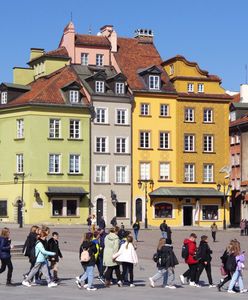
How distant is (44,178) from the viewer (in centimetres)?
7338

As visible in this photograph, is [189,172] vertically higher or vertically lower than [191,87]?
lower

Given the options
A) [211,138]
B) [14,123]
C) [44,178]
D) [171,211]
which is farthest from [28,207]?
[211,138]

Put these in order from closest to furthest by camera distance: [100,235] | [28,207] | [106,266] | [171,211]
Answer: [106,266] < [100,235] < [28,207] < [171,211]

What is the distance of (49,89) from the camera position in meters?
75.0

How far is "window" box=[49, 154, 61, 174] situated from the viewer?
73.8m

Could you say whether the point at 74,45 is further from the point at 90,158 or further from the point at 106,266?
the point at 106,266

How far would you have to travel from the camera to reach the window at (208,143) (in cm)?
7925

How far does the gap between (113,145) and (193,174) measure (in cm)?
831

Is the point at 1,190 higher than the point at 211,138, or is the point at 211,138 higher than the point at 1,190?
the point at 211,138

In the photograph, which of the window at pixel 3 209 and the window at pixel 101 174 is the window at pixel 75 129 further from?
the window at pixel 3 209

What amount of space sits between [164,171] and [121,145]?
4854 millimetres

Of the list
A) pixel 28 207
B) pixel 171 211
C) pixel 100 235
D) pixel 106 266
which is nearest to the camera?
pixel 106 266

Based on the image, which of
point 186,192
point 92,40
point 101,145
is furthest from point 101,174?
point 92,40

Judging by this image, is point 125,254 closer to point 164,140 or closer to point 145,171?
point 145,171
